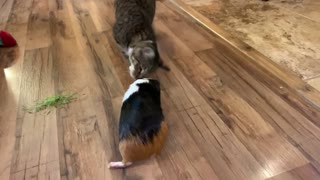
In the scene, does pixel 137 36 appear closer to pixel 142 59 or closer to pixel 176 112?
pixel 142 59

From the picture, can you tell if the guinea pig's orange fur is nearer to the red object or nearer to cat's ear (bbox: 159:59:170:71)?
cat's ear (bbox: 159:59:170:71)

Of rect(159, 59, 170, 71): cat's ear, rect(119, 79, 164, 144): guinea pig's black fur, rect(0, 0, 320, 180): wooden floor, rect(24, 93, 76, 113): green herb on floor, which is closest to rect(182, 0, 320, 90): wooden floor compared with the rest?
rect(0, 0, 320, 180): wooden floor

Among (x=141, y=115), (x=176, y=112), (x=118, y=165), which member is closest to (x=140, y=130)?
(x=141, y=115)

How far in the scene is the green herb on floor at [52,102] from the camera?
1517mm

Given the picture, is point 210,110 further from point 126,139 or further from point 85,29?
point 85,29

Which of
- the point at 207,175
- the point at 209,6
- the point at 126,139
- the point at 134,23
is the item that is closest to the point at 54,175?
the point at 126,139

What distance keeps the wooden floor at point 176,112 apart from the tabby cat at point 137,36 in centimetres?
10

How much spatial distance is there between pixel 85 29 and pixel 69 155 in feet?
4.77

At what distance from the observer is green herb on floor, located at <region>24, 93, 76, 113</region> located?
4.98 feet

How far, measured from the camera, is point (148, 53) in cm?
166

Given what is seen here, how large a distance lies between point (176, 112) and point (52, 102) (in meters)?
0.72

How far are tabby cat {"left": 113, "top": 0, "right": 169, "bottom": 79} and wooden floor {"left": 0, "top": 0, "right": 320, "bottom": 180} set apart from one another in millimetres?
105

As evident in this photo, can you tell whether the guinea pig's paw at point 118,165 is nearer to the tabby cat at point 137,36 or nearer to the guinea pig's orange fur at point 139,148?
the guinea pig's orange fur at point 139,148

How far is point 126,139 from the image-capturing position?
111 cm
